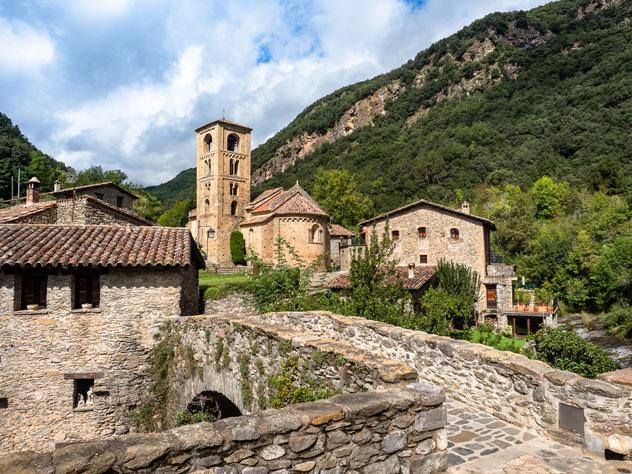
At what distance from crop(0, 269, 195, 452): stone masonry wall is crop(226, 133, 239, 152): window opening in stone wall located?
36274mm

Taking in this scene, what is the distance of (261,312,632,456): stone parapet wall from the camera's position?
4754 millimetres

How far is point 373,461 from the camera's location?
12.5 ft

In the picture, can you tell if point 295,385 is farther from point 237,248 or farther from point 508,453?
point 237,248

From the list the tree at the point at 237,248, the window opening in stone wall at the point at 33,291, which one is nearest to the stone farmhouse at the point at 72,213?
the window opening in stone wall at the point at 33,291

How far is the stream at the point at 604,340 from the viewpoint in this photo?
22.9 meters

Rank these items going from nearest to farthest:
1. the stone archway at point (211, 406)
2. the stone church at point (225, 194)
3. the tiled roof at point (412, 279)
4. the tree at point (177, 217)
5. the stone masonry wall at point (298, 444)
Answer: the stone masonry wall at point (298, 444), the stone archway at point (211, 406), the tiled roof at point (412, 279), the stone church at point (225, 194), the tree at point (177, 217)

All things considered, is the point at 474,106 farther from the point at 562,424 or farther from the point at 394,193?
the point at 562,424

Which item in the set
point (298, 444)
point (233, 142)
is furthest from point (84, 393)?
point (233, 142)

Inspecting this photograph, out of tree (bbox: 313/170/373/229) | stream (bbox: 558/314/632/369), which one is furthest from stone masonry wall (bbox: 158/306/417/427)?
tree (bbox: 313/170/373/229)

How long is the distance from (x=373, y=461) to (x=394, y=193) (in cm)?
6737

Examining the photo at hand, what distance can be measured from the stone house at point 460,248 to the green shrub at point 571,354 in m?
Answer: 11.6

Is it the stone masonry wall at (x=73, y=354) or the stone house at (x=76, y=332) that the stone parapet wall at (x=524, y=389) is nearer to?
the stone house at (x=76, y=332)

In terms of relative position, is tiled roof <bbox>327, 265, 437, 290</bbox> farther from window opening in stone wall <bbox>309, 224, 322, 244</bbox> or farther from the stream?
the stream

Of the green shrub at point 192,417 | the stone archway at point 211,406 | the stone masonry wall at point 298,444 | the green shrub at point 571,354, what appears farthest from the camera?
the green shrub at point 571,354
